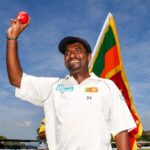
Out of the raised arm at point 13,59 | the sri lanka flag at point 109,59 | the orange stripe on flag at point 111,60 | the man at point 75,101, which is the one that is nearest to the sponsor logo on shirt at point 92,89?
the man at point 75,101

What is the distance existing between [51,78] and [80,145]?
2.86 feet

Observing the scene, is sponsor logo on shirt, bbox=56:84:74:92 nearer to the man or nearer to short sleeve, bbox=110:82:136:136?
the man

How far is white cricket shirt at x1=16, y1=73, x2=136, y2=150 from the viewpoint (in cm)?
371

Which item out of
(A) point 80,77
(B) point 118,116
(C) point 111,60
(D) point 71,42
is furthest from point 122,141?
(C) point 111,60

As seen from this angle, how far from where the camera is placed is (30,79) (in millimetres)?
4082

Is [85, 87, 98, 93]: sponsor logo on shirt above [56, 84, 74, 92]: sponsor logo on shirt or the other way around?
the other way around

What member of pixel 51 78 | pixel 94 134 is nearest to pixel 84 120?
pixel 94 134

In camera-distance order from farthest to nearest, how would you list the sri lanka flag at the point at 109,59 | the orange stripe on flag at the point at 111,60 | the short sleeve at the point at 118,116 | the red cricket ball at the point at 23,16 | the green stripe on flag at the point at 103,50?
the green stripe on flag at the point at 103,50 → the orange stripe on flag at the point at 111,60 → the sri lanka flag at the point at 109,59 → the red cricket ball at the point at 23,16 → the short sleeve at the point at 118,116

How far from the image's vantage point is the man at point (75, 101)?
372 cm

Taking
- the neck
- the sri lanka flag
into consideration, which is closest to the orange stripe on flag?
the sri lanka flag

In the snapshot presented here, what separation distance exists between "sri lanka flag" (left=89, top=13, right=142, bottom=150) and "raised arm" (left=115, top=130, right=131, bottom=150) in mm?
3398

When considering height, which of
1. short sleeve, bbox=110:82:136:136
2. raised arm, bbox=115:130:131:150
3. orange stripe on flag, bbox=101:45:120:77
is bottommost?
raised arm, bbox=115:130:131:150

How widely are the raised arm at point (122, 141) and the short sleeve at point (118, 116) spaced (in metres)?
0.04

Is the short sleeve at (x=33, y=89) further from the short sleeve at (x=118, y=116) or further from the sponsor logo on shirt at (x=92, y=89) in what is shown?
the short sleeve at (x=118, y=116)
